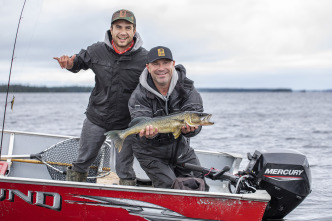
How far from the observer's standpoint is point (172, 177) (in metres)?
5.24

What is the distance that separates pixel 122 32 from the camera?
5.32 metres

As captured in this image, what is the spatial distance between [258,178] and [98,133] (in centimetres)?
201

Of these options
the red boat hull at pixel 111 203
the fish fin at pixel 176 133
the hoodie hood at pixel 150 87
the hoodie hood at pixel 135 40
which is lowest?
the red boat hull at pixel 111 203

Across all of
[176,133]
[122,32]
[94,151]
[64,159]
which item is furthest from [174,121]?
[64,159]

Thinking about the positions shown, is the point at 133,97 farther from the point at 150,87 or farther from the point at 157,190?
the point at 157,190

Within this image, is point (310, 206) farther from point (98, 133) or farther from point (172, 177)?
point (98, 133)

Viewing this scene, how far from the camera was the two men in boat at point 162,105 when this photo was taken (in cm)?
502

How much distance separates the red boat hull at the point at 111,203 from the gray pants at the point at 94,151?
3.06 feet

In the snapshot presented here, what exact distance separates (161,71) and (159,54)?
0.63 feet

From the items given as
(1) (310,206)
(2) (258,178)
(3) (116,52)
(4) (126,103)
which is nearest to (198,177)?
(2) (258,178)

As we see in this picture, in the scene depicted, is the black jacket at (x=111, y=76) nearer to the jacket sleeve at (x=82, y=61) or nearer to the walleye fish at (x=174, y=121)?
the jacket sleeve at (x=82, y=61)

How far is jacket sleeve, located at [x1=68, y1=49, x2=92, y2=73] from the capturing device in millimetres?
5463

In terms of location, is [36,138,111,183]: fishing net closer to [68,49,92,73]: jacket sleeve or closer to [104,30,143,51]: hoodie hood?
[68,49,92,73]: jacket sleeve

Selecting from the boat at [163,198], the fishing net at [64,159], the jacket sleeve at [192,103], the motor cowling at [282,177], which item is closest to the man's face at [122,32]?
the jacket sleeve at [192,103]
